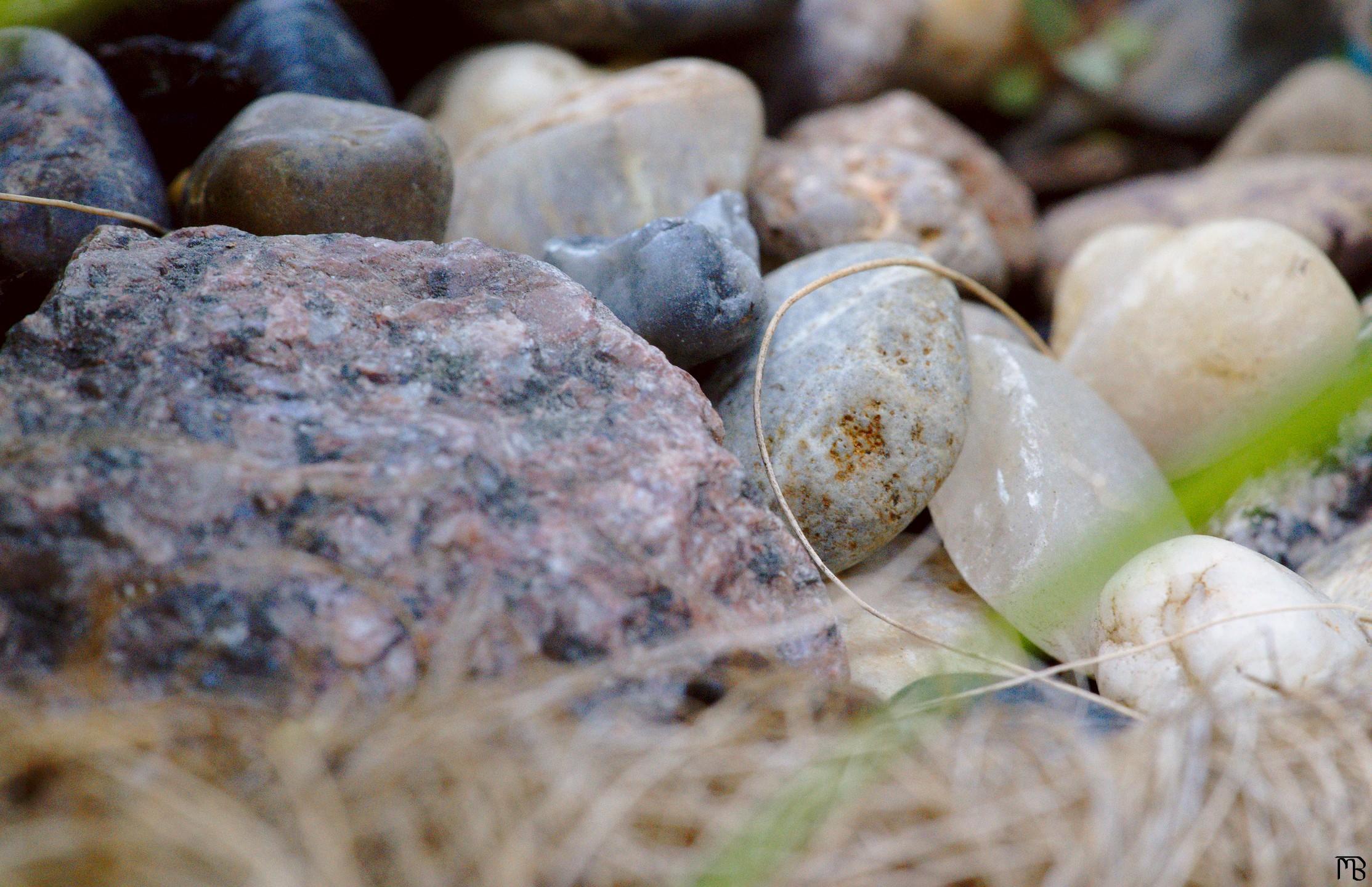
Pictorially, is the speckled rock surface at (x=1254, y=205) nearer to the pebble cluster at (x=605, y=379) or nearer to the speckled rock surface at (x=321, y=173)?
the pebble cluster at (x=605, y=379)

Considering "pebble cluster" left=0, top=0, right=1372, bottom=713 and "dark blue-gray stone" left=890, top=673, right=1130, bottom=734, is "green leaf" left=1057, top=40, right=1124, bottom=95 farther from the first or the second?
"dark blue-gray stone" left=890, top=673, right=1130, bottom=734

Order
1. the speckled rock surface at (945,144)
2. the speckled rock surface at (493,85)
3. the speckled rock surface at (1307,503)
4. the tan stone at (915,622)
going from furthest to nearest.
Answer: the speckled rock surface at (945,144), the speckled rock surface at (493,85), the speckled rock surface at (1307,503), the tan stone at (915,622)

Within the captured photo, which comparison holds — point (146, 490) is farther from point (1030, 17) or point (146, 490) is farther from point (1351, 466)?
point (1030, 17)

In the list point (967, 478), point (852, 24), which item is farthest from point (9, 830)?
point (852, 24)

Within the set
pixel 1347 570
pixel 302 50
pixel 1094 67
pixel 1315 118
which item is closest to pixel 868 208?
pixel 1347 570

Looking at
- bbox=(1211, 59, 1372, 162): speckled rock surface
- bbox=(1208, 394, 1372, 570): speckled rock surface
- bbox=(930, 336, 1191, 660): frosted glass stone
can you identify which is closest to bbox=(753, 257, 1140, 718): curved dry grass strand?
bbox=(930, 336, 1191, 660): frosted glass stone

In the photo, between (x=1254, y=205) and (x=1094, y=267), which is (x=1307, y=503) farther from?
(x=1254, y=205)

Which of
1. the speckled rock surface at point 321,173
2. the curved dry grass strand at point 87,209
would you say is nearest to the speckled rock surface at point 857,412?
the speckled rock surface at point 321,173

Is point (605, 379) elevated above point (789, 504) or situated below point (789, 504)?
above
